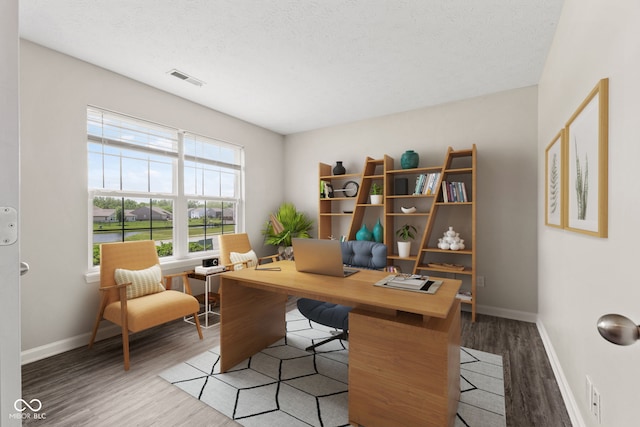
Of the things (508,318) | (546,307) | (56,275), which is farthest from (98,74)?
(508,318)

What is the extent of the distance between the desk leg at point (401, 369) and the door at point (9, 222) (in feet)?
4.61

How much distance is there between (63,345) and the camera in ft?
8.55

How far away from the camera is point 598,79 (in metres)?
1.38

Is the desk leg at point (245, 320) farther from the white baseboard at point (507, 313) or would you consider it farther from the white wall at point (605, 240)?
the white baseboard at point (507, 313)

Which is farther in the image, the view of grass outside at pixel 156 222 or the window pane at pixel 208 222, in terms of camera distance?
the window pane at pixel 208 222

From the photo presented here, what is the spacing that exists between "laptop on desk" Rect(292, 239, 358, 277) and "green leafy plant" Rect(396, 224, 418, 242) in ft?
6.13

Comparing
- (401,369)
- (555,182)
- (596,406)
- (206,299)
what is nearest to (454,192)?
(555,182)

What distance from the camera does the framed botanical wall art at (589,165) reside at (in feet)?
4.12

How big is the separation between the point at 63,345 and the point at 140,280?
841 millimetres

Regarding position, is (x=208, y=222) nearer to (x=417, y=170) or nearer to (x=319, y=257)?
(x=319, y=257)

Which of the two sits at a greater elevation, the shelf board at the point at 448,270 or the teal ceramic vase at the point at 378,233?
the teal ceramic vase at the point at 378,233

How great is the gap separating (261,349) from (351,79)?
287 centimetres

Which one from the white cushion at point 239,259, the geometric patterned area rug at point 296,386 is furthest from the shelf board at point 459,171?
the white cushion at point 239,259

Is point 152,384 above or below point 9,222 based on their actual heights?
below
